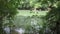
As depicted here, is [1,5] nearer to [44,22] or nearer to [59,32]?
[44,22]

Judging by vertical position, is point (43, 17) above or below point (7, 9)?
below

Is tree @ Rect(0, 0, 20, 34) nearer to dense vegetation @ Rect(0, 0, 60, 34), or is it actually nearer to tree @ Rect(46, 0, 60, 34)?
dense vegetation @ Rect(0, 0, 60, 34)

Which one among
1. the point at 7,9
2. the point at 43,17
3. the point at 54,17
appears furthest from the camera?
the point at 43,17

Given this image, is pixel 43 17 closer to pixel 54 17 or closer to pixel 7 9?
pixel 54 17

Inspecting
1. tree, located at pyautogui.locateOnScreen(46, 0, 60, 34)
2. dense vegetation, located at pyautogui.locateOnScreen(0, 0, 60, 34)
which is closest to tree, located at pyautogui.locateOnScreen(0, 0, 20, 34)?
dense vegetation, located at pyautogui.locateOnScreen(0, 0, 60, 34)

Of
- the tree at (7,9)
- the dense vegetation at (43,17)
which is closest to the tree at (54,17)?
the dense vegetation at (43,17)

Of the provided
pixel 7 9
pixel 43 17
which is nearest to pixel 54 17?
pixel 43 17

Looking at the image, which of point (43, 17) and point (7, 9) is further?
point (43, 17)

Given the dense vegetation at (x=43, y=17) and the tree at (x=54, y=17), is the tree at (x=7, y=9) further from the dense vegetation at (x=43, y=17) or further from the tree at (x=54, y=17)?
the tree at (x=54, y=17)

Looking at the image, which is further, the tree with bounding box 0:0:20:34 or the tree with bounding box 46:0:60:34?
the tree with bounding box 46:0:60:34

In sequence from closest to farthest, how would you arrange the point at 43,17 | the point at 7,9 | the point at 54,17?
1. the point at 7,9
2. the point at 54,17
3. the point at 43,17

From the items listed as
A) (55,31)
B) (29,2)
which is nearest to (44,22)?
(55,31)

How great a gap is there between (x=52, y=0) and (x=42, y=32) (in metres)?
0.65

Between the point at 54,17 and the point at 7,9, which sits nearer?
the point at 7,9
